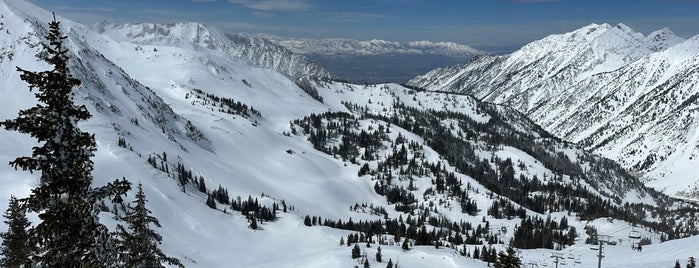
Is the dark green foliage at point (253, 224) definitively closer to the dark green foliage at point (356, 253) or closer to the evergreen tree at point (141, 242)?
the dark green foliage at point (356, 253)

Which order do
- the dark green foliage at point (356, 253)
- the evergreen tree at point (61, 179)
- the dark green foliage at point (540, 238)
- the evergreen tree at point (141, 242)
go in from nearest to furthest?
the evergreen tree at point (61, 179) < the evergreen tree at point (141, 242) < the dark green foliage at point (356, 253) < the dark green foliage at point (540, 238)

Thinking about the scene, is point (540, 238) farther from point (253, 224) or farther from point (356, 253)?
point (356, 253)

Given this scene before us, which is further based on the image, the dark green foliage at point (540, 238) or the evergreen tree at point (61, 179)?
the dark green foliage at point (540, 238)

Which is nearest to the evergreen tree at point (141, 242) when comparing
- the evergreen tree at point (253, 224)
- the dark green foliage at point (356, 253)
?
the dark green foliage at point (356, 253)

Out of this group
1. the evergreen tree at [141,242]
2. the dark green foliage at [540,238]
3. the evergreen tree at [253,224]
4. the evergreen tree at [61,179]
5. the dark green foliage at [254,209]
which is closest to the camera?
the evergreen tree at [61,179]

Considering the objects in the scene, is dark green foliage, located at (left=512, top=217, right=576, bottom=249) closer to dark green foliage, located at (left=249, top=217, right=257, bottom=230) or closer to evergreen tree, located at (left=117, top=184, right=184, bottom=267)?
dark green foliage, located at (left=249, top=217, right=257, bottom=230)

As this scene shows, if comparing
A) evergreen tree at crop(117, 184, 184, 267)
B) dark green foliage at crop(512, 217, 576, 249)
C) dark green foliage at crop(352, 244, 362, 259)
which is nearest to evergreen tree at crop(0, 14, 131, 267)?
evergreen tree at crop(117, 184, 184, 267)

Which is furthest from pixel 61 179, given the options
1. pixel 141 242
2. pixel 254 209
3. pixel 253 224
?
pixel 254 209

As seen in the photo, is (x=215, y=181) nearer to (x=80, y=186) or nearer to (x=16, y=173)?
(x=16, y=173)

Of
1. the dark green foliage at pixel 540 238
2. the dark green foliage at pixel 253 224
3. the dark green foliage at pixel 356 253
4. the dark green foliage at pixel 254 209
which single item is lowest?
the dark green foliage at pixel 356 253

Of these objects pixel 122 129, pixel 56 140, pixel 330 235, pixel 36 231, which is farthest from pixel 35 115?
pixel 122 129
